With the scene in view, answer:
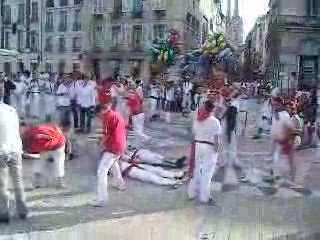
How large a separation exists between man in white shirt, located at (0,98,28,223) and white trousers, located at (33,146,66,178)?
1.94ft

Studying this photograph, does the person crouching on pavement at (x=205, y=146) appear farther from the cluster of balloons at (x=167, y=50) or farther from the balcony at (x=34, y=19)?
the balcony at (x=34, y=19)

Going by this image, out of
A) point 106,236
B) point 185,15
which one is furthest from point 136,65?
point 106,236

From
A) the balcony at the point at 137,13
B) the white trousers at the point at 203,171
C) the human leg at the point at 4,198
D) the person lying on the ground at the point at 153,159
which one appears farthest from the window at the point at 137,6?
the person lying on the ground at the point at 153,159

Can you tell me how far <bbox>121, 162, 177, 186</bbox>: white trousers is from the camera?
466cm

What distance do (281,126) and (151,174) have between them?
973 millimetres

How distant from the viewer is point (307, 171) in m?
5.17

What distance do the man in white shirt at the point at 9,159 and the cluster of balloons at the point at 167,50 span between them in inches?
33.0

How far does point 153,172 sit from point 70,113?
82 centimetres

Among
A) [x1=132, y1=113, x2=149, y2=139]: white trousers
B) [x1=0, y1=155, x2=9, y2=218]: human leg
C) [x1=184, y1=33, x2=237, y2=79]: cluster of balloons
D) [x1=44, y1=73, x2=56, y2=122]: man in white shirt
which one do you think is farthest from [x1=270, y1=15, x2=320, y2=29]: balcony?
[x1=132, y1=113, x2=149, y2=139]: white trousers

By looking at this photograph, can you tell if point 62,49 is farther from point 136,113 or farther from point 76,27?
point 136,113

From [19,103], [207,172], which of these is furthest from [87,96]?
[207,172]

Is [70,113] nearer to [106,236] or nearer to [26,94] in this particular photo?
[26,94]

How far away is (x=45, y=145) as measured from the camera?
4238 mm

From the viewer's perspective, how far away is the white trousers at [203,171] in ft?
13.7
